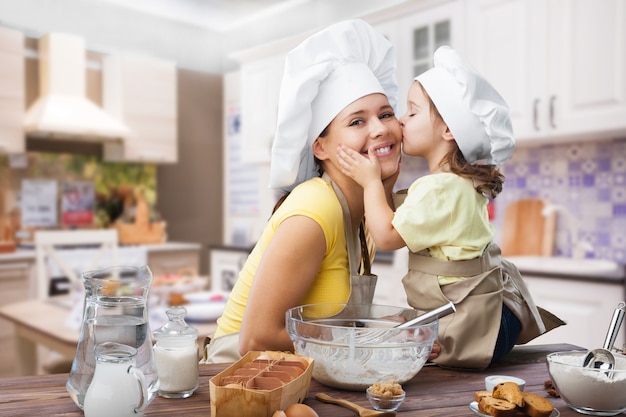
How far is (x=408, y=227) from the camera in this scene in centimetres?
117

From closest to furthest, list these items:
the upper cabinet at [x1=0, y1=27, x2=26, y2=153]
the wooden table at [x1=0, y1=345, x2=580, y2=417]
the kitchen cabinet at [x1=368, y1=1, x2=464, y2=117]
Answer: the wooden table at [x1=0, y1=345, x2=580, y2=417]
the kitchen cabinet at [x1=368, y1=1, x2=464, y2=117]
the upper cabinet at [x1=0, y1=27, x2=26, y2=153]

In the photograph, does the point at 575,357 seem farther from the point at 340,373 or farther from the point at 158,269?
the point at 158,269

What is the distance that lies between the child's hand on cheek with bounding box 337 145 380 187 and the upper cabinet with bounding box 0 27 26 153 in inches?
156

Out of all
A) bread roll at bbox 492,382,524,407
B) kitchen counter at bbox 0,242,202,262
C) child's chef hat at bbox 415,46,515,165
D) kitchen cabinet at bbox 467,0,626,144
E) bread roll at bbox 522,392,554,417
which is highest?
kitchen cabinet at bbox 467,0,626,144

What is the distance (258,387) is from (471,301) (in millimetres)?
482

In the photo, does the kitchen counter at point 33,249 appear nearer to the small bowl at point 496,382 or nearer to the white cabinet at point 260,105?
the white cabinet at point 260,105

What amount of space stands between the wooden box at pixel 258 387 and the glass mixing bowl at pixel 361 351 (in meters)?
0.04

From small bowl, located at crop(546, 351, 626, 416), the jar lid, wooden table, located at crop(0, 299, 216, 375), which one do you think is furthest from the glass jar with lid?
wooden table, located at crop(0, 299, 216, 375)

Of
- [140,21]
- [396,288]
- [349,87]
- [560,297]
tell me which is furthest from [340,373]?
[140,21]

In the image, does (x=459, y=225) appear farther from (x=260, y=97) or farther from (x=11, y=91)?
(x=11, y=91)

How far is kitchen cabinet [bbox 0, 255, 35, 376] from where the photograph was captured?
14.0ft

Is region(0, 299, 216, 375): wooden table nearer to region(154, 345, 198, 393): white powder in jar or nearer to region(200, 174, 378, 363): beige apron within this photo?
region(200, 174, 378, 363): beige apron

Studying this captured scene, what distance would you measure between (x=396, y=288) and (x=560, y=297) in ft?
3.23

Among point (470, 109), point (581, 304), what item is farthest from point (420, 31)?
point (470, 109)
